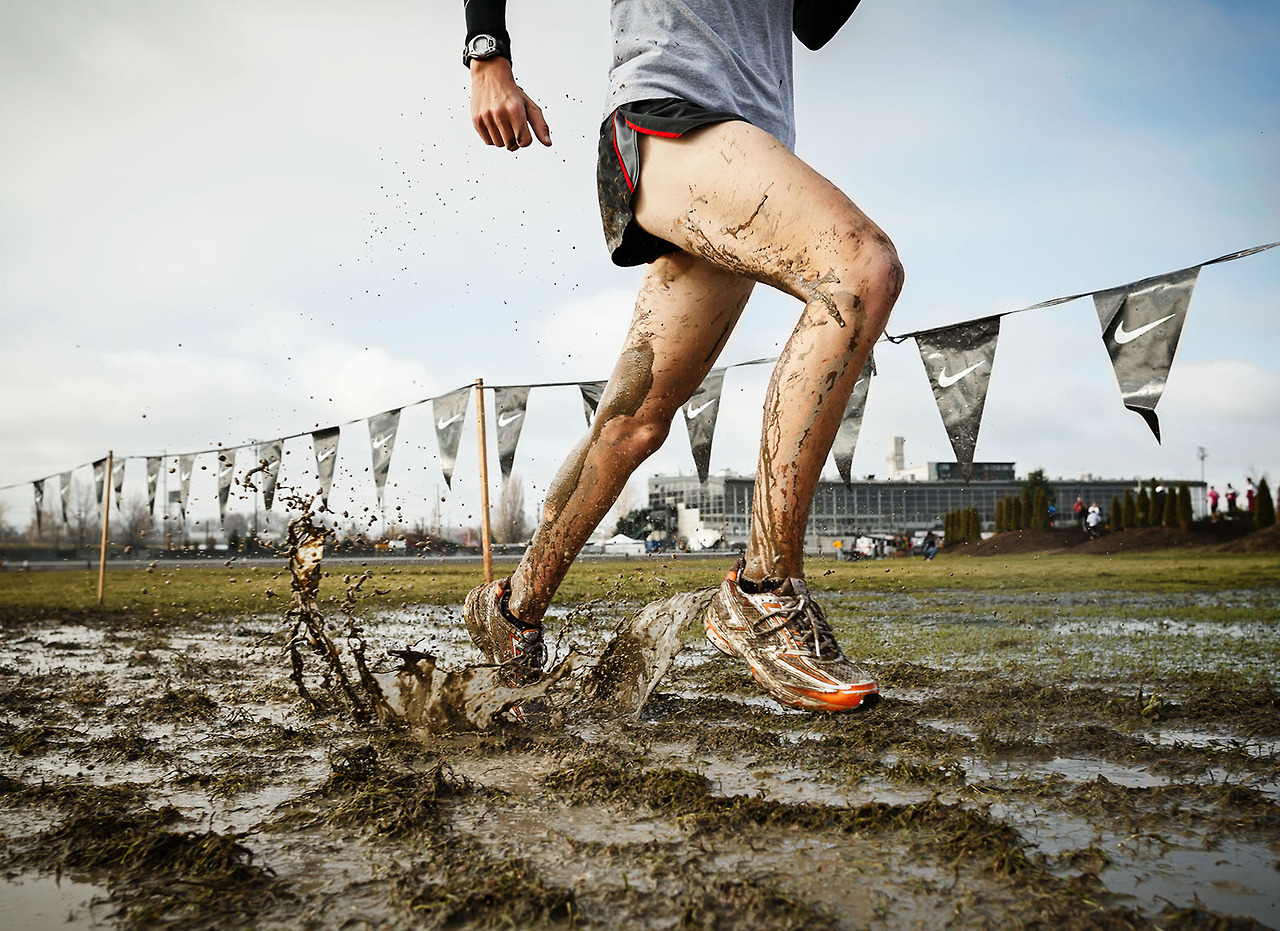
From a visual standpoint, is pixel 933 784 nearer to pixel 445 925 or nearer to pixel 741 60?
pixel 445 925

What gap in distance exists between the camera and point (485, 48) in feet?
7.52

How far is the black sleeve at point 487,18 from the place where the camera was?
230 centimetres

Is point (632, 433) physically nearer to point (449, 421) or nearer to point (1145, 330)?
point (1145, 330)

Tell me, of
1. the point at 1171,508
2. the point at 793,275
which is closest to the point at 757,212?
the point at 793,275

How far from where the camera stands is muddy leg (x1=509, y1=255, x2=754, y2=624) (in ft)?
8.16

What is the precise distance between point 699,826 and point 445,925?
18.3 inches

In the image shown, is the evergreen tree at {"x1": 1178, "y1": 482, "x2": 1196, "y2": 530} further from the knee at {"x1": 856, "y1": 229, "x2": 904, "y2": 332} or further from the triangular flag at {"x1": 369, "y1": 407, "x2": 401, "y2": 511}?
the knee at {"x1": 856, "y1": 229, "x2": 904, "y2": 332}

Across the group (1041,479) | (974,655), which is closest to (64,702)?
(974,655)

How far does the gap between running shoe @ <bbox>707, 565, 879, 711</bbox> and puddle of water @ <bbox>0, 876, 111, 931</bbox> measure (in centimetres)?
134

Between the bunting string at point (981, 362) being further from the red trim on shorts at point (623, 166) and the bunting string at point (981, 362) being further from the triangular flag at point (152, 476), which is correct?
the triangular flag at point (152, 476)

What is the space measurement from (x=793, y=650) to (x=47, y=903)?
1417 millimetres

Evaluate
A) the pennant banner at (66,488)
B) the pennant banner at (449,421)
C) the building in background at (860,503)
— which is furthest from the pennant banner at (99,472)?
the building in background at (860,503)

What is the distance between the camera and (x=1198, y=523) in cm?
3105

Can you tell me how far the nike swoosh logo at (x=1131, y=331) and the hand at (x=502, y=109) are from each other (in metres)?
4.49
